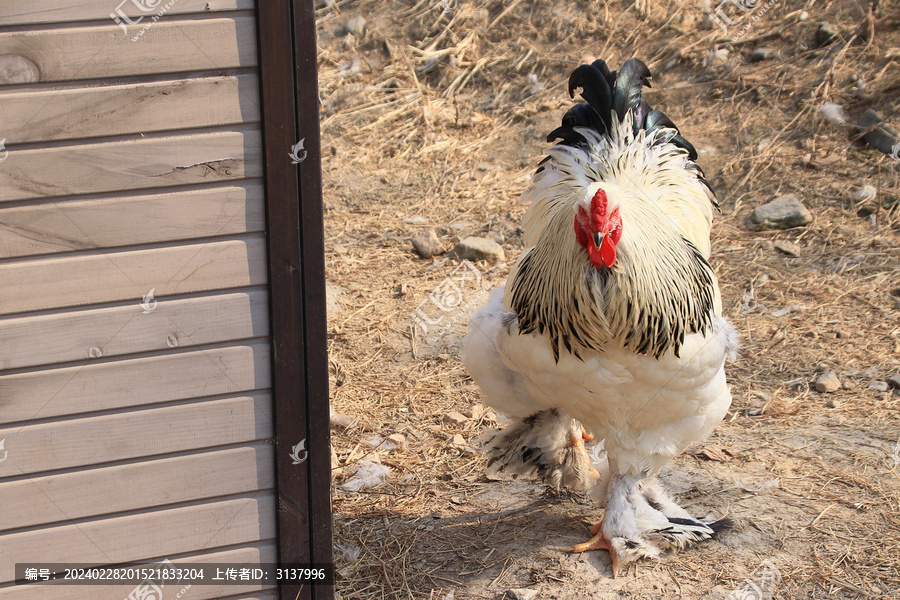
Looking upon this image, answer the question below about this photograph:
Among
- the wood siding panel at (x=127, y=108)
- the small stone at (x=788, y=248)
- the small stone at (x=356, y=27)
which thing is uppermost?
the small stone at (x=356, y=27)

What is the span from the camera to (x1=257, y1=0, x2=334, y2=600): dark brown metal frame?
247 cm

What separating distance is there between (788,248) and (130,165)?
218 inches

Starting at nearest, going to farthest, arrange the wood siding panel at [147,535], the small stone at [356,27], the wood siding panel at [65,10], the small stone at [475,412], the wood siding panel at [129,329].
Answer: the wood siding panel at [65,10]
the wood siding panel at [129,329]
the wood siding panel at [147,535]
the small stone at [475,412]
the small stone at [356,27]

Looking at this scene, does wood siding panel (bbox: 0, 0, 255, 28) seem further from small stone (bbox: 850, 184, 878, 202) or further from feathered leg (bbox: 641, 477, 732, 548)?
small stone (bbox: 850, 184, 878, 202)

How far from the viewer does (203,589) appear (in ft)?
9.29

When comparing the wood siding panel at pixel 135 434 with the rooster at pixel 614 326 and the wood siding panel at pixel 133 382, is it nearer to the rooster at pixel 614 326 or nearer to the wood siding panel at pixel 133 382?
the wood siding panel at pixel 133 382

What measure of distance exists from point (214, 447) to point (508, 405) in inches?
63.4

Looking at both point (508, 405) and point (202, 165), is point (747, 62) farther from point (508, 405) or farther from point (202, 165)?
point (202, 165)

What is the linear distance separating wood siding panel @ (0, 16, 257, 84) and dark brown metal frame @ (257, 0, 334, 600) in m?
0.09

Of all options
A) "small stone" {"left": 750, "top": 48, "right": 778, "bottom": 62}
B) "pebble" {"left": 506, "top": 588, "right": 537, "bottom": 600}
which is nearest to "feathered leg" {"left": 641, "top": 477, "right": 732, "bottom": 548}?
"pebble" {"left": 506, "top": 588, "right": 537, "bottom": 600}

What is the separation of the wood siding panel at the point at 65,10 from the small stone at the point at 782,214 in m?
5.70

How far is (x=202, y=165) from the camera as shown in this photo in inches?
99.6

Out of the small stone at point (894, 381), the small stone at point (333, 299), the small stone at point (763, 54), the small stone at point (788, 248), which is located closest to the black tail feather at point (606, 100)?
the small stone at point (894, 381)

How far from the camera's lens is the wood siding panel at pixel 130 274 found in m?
2.48
